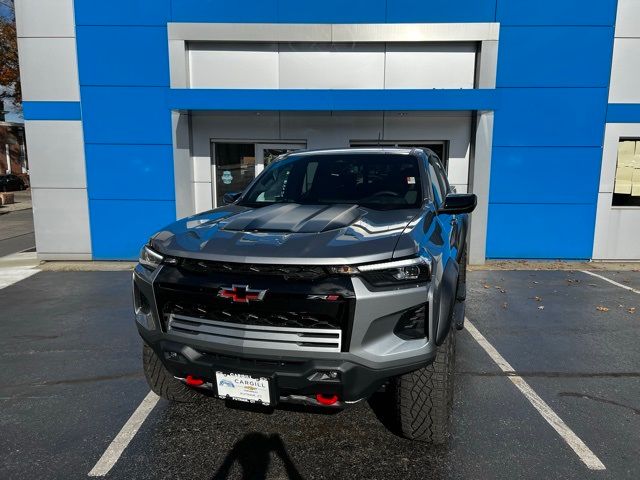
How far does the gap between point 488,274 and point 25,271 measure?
8296 millimetres

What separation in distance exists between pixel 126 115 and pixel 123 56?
41.2 inches

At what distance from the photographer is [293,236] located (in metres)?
2.69

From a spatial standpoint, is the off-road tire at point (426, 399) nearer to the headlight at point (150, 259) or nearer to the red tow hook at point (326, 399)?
the red tow hook at point (326, 399)

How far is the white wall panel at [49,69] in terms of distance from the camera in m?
8.49

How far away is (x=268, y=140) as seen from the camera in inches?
358

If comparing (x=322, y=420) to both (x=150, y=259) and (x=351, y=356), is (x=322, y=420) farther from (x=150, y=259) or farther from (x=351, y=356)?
(x=150, y=259)

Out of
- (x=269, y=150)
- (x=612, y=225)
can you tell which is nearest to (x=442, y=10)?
(x=269, y=150)

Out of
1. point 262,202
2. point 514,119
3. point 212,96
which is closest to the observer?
point 262,202

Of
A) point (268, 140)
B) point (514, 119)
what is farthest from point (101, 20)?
point (514, 119)

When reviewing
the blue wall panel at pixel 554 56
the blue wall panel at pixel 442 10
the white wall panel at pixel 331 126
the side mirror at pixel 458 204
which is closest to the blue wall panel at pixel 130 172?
the white wall panel at pixel 331 126

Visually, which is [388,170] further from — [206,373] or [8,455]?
[8,455]

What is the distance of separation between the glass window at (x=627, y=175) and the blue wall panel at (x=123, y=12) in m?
8.86

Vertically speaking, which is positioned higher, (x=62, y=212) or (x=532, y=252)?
(x=62, y=212)

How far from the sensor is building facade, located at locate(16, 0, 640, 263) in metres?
8.27
